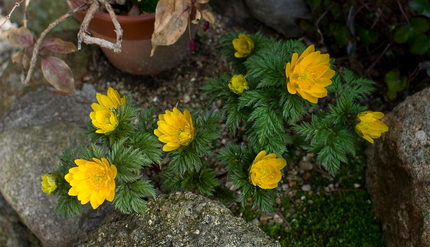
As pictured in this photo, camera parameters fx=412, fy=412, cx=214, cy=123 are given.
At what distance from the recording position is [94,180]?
164 cm

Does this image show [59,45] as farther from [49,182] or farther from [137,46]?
[49,182]

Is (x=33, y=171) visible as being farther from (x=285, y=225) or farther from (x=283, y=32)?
(x=283, y=32)

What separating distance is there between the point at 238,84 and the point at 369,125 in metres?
0.60

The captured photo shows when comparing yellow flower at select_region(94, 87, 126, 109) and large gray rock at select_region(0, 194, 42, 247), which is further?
large gray rock at select_region(0, 194, 42, 247)

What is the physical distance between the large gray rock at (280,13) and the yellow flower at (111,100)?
1.55 meters

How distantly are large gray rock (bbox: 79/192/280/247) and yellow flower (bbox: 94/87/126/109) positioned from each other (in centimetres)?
47

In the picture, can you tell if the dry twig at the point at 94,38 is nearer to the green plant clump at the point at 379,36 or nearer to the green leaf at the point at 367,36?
the green plant clump at the point at 379,36

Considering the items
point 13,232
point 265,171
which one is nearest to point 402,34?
point 265,171

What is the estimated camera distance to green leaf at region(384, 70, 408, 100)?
263 cm

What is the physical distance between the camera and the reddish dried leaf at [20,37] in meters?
2.40

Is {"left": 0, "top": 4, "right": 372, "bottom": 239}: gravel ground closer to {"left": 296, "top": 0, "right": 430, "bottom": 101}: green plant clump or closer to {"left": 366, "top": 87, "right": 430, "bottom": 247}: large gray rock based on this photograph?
{"left": 296, "top": 0, "right": 430, "bottom": 101}: green plant clump

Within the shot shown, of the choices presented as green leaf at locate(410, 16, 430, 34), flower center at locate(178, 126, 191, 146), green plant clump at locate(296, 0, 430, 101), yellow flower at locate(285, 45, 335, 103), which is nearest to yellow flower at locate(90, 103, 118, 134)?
flower center at locate(178, 126, 191, 146)

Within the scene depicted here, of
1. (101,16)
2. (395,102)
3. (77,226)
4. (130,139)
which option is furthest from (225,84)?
(395,102)

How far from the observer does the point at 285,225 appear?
7.68 ft
